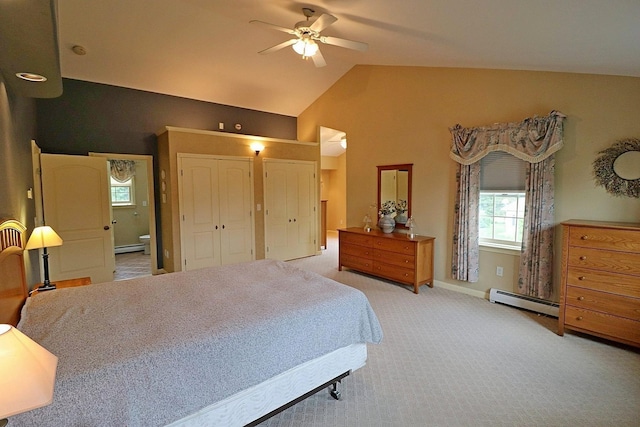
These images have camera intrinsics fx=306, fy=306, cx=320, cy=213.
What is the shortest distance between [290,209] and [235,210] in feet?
3.89

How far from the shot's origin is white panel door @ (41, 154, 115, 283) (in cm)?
427

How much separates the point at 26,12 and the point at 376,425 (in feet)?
9.55

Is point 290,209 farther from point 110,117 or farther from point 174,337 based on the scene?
point 174,337

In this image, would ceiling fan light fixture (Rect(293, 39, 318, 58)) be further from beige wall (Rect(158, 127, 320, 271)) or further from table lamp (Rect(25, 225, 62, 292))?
table lamp (Rect(25, 225, 62, 292))

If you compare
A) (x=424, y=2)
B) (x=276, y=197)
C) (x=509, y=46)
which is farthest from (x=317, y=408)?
(x=276, y=197)

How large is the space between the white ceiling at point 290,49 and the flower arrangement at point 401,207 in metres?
2.04

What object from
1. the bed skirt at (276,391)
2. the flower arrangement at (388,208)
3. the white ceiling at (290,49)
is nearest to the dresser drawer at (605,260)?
the white ceiling at (290,49)

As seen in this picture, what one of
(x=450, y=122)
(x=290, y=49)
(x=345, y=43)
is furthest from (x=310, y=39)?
(x=450, y=122)

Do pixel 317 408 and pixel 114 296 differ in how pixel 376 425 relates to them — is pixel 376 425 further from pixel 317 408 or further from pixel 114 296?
pixel 114 296

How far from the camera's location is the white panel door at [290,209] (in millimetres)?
5980

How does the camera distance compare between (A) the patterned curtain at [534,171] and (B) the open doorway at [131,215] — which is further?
(B) the open doorway at [131,215]

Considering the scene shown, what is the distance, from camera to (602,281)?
2807 mm

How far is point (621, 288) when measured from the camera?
106 inches

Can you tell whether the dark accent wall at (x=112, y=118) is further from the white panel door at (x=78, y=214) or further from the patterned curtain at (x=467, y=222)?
the patterned curtain at (x=467, y=222)
